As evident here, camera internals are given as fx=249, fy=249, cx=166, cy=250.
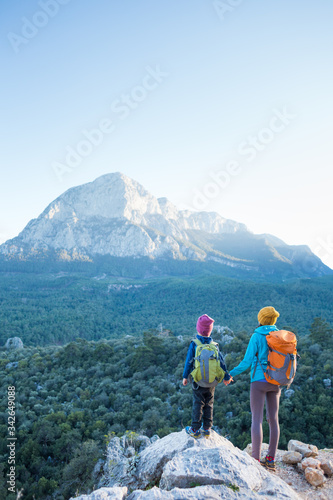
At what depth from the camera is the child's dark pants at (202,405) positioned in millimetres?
4258

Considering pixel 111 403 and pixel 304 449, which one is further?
pixel 111 403

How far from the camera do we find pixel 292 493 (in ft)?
10.4

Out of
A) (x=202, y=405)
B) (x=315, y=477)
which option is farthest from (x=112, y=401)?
(x=315, y=477)

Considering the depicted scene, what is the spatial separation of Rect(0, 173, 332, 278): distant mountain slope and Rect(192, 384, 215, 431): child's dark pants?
456 ft

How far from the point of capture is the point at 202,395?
4.30 meters

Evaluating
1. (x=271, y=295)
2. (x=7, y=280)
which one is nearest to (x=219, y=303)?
(x=271, y=295)

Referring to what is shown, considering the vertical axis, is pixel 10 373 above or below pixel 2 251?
below

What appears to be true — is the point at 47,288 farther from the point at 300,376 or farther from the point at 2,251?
the point at 300,376

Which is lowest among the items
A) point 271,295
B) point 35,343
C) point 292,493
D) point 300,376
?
point 35,343

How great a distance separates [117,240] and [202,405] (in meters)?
153

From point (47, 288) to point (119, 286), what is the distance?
2741 cm

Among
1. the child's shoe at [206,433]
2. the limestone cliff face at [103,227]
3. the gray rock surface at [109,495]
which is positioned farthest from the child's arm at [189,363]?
the limestone cliff face at [103,227]

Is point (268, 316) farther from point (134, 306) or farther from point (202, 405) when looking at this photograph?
point (134, 306)

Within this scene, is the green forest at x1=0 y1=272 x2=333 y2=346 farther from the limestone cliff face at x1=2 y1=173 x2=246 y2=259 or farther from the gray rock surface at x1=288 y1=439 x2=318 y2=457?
the limestone cliff face at x1=2 y1=173 x2=246 y2=259
